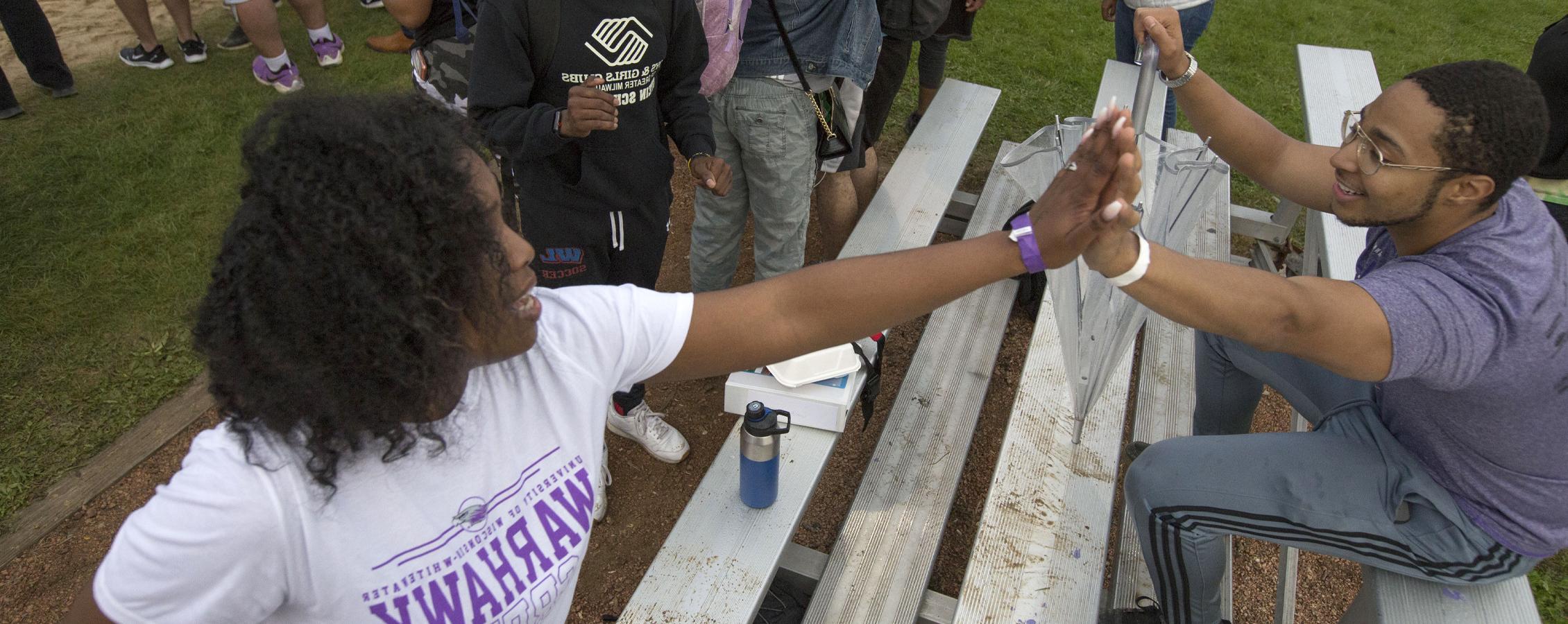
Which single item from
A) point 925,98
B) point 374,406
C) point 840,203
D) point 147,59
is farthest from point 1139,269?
point 147,59

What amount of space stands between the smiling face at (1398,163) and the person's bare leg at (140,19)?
639cm

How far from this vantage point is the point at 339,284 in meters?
1.04

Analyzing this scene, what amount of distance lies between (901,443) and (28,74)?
19.3ft

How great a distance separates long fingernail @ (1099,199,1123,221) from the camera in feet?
4.76

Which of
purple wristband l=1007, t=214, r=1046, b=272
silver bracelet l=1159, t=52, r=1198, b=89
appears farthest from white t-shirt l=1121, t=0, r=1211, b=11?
purple wristband l=1007, t=214, r=1046, b=272

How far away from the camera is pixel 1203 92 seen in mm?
2443

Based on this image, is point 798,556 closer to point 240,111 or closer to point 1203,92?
point 1203,92

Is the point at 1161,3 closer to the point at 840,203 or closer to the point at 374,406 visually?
the point at 840,203

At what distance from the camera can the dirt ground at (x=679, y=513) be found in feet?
9.11

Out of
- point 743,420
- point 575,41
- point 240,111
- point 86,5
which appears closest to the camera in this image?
point 743,420

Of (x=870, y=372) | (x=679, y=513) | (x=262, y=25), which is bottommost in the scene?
(x=679, y=513)

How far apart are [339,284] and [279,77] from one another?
5.31 meters

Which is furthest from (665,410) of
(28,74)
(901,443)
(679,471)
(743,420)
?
(28,74)

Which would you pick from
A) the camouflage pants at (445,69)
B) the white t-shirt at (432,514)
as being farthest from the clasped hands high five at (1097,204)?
the camouflage pants at (445,69)
